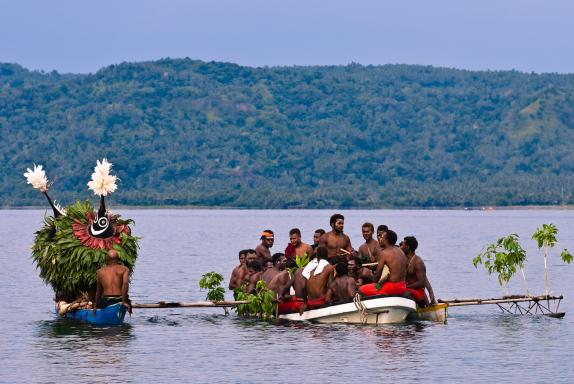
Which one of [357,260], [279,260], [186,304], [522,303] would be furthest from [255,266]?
[522,303]

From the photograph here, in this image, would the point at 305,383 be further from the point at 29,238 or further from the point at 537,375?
the point at 29,238

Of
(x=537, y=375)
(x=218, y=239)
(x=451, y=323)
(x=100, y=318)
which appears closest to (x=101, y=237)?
(x=100, y=318)

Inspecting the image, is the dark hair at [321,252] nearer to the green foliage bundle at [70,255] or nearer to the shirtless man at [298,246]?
the shirtless man at [298,246]

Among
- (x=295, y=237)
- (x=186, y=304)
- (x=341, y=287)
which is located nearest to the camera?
(x=341, y=287)

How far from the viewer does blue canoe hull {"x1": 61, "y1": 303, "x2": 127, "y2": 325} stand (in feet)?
105

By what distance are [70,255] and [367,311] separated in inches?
286

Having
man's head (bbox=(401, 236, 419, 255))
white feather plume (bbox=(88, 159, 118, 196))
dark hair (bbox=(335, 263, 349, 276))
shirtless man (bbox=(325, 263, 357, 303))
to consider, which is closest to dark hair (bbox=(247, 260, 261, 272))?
shirtless man (bbox=(325, 263, 357, 303))

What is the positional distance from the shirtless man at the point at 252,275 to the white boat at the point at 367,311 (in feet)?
6.59

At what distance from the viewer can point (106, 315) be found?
32188 mm

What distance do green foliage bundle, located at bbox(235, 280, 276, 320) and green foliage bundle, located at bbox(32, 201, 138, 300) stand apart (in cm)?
316

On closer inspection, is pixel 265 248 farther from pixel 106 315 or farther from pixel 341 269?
pixel 106 315

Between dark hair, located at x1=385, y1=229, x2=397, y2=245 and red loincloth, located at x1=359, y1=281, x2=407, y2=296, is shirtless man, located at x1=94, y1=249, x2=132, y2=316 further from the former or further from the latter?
dark hair, located at x1=385, y1=229, x2=397, y2=245

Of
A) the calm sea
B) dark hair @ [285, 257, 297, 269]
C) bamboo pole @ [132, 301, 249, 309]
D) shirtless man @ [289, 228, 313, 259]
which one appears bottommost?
the calm sea

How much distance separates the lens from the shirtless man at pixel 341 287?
32000 mm
